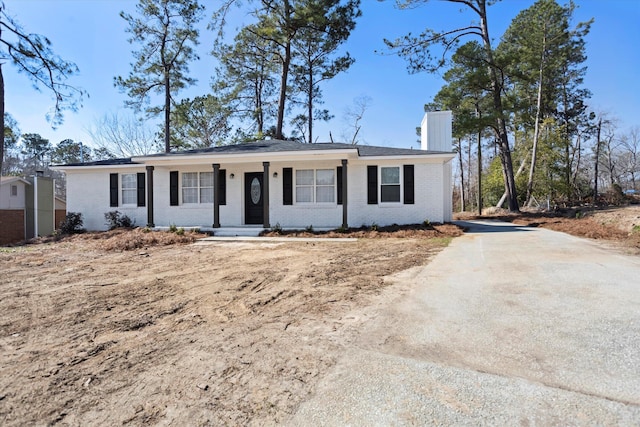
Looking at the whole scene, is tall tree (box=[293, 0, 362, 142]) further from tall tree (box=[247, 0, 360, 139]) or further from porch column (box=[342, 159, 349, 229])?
porch column (box=[342, 159, 349, 229])

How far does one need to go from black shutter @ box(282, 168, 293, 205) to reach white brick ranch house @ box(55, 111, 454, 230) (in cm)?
4

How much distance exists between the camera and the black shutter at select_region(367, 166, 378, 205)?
1240 centimetres

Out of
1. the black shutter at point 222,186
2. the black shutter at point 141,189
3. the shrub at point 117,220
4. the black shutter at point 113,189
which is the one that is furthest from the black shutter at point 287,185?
the black shutter at point 113,189

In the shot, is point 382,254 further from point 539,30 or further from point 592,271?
point 539,30

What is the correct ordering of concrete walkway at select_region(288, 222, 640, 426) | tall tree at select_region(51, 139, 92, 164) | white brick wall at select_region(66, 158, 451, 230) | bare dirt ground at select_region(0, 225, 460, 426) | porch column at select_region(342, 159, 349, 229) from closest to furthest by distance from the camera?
concrete walkway at select_region(288, 222, 640, 426)
bare dirt ground at select_region(0, 225, 460, 426)
porch column at select_region(342, 159, 349, 229)
white brick wall at select_region(66, 158, 451, 230)
tall tree at select_region(51, 139, 92, 164)

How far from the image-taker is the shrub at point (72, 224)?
13.4 meters

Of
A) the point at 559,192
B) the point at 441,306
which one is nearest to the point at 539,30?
the point at 559,192

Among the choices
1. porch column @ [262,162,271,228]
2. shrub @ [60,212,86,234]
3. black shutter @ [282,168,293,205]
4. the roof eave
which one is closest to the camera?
the roof eave

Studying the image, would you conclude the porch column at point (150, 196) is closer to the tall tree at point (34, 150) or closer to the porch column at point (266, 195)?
the porch column at point (266, 195)

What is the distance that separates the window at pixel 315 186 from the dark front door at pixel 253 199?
61.8 inches

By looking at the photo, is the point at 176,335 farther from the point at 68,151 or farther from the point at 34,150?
the point at 34,150

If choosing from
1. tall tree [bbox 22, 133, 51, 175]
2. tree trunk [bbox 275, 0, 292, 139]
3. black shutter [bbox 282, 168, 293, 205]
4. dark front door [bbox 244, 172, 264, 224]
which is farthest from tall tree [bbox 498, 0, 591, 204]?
tall tree [bbox 22, 133, 51, 175]

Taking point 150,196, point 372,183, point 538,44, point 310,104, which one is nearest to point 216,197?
point 150,196

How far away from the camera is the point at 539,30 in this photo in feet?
64.2
